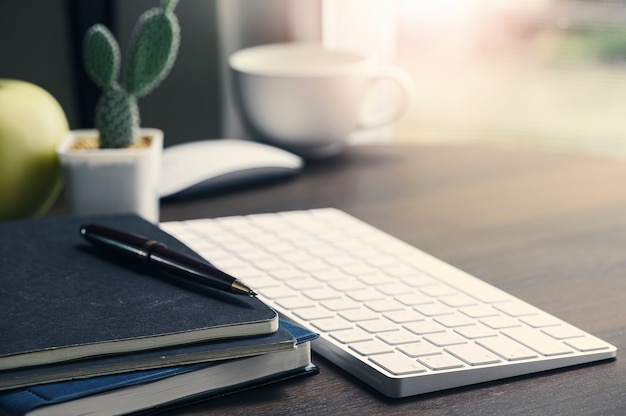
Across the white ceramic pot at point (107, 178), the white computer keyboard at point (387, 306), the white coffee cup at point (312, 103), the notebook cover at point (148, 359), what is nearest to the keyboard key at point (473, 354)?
the white computer keyboard at point (387, 306)

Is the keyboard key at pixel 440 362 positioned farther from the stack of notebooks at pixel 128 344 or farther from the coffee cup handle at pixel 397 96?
the coffee cup handle at pixel 397 96

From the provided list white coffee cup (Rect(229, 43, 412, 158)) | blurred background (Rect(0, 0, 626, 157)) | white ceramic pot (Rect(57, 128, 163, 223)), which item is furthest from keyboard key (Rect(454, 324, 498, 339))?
blurred background (Rect(0, 0, 626, 157))

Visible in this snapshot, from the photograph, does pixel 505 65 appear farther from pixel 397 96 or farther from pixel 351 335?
pixel 351 335

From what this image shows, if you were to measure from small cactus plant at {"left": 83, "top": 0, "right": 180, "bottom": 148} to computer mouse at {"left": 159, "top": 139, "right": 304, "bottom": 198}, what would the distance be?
0.10 m

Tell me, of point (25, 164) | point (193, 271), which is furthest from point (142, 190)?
point (193, 271)

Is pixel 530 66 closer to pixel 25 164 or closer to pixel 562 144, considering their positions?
pixel 562 144

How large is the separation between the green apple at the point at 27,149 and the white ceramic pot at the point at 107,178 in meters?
0.03

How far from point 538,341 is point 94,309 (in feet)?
0.97

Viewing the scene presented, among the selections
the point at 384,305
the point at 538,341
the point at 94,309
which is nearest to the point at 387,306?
the point at 384,305

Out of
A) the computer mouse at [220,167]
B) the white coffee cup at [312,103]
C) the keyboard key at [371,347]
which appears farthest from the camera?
the white coffee cup at [312,103]

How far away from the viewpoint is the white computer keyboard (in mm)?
605

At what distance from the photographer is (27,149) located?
920 millimetres

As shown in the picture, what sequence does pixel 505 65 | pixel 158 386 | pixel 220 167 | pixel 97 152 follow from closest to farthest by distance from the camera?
pixel 158 386
pixel 97 152
pixel 220 167
pixel 505 65

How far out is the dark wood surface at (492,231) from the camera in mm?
579
